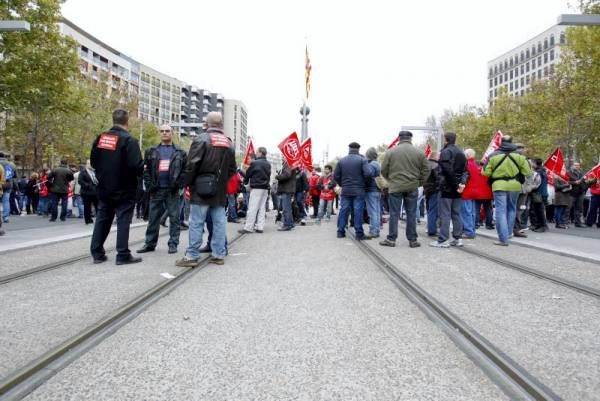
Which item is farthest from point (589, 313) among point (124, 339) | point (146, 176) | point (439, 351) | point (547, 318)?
A: point (146, 176)

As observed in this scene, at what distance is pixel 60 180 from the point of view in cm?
1512

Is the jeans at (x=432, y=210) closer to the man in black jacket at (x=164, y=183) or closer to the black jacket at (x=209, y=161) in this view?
the black jacket at (x=209, y=161)

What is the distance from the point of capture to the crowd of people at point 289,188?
631 cm

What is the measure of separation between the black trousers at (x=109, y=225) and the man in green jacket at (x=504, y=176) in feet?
21.2

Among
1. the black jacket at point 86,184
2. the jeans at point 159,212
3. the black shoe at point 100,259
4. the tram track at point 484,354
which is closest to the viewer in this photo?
the tram track at point 484,354

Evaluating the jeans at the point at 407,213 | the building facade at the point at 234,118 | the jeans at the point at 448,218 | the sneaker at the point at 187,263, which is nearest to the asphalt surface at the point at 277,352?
the sneaker at the point at 187,263

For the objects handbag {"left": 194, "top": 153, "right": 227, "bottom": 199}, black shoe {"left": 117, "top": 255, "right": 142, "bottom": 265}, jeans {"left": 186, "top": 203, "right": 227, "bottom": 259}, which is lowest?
black shoe {"left": 117, "top": 255, "right": 142, "bottom": 265}

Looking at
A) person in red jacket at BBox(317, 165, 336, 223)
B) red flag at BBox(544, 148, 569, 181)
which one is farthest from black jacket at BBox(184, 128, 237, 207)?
red flag at BBox(544, 148, 569, 181)

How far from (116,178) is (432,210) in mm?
6573

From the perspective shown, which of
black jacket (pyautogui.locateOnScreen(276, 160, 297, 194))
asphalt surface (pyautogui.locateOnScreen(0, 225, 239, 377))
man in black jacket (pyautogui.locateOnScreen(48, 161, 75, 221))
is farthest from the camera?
man in black jacket (pyautogui.locateOnScreen(48, 161, 75, 221))

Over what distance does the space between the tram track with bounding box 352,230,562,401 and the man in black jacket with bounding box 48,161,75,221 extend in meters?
13.2

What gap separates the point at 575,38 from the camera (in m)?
25.7

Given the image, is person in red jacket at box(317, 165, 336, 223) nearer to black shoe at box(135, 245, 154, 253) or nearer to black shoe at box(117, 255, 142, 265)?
black shoe at box(135, 245, 154, 253)

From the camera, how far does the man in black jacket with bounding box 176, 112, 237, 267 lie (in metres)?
6.24
